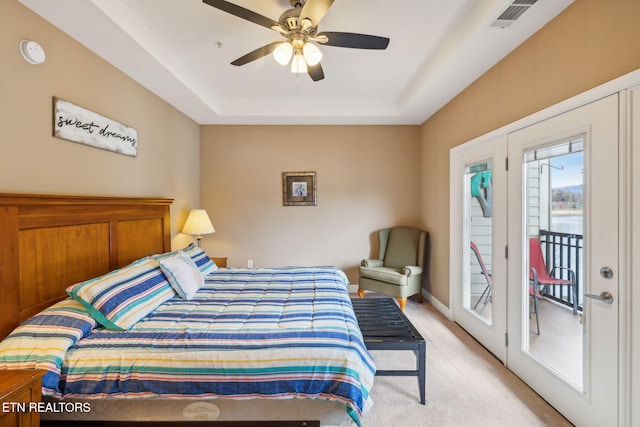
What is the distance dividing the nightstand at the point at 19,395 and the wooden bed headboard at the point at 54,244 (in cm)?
50

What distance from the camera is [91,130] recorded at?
2.37m

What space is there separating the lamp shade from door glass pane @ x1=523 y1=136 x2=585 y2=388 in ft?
11.2

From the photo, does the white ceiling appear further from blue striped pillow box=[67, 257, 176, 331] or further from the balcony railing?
blue striped pillow box=[67, 257, 176, 331]

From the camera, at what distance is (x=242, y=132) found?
4.55 metres

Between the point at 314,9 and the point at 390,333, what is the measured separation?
7.30ft

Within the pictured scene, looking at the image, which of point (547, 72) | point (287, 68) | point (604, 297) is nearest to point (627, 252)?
point (604, 297)

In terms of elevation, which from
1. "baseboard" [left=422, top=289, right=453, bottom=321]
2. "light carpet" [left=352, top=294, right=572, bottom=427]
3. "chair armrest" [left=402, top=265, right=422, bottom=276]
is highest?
"chair armrest" [left=402, top=265, right=422, bottom=276]

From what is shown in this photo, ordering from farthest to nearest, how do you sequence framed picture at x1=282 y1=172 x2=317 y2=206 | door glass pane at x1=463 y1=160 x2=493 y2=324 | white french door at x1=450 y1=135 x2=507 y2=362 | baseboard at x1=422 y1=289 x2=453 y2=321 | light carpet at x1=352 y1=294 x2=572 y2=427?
framed picture at x1=282 y1=172 x2=317 y2=206, baseboard at x1=422 y1=289 x2=453 y2=321, door glass pane at x1=463 y1=160 x2=493 y2=324, white french door at x1=450 y1=135 x2=507 y2=362, light carpet at x1=352 y1=294 x2=572 y2=427

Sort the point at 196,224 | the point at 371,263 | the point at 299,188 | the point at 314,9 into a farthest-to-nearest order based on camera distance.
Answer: the point at 299,188
the point at 371,263
the point at 196,224
the point at 314,9

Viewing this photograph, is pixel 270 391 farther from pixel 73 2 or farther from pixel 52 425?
pixel 73 2

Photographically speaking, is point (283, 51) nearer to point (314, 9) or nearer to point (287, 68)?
point (314, 9)

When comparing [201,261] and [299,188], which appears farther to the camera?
[299,188]

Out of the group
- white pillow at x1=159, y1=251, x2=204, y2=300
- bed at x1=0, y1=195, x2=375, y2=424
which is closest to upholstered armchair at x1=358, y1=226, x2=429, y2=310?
bed at x1=0, y1=195, x2=375, y2=424

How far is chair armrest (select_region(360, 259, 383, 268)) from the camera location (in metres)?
4.20
